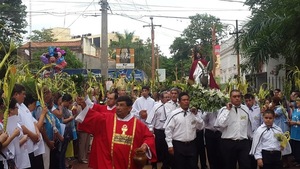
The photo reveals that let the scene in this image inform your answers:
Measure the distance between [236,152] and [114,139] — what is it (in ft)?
10.3

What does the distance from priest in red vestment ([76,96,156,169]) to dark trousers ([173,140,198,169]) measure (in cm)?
249

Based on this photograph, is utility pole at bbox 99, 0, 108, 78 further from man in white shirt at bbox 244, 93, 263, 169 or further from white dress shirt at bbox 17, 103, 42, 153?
white dress shirt at bbox 17, 103, 42, 153

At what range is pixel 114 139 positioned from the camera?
668 centimetres

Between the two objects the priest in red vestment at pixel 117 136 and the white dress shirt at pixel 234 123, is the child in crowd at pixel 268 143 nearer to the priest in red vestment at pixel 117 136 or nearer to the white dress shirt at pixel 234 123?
the white dress shirt at pixel 234 123

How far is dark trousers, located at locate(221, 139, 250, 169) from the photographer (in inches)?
354

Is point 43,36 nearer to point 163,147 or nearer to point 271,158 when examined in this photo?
point 163,147

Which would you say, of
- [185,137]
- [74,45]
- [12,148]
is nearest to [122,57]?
[74,45]

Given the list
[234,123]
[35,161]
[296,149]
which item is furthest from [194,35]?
[35,161]

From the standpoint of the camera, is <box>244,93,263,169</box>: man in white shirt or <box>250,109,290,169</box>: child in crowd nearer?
<box>250,109,290,169</box>: child in crowd

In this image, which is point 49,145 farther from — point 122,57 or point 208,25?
point 208,25

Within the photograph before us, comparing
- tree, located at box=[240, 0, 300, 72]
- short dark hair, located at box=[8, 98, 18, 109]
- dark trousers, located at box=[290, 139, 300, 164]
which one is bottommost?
dark trousers, located at box=[290, 139, 300, 164]

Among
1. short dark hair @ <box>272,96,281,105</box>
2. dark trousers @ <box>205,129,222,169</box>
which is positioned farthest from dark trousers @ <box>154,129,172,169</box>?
short dark hair @ <box>272,96,281,105</box>

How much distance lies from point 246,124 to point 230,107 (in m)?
0.43

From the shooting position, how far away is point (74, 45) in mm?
55500
